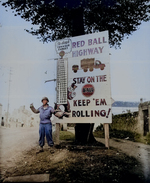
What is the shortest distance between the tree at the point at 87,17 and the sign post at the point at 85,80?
296 millimetres

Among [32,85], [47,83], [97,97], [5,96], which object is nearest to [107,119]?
[97,97]

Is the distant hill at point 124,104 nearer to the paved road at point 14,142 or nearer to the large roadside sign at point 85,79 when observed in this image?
the large roadside sign at point 85,79

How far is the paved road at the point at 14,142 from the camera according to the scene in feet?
14.3

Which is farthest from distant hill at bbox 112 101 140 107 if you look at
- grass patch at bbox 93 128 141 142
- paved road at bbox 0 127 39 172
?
paved road at bbox 0 127 39 172

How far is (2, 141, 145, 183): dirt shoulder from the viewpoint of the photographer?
3693 millimetres

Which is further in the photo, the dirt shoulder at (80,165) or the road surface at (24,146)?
the road surface at (24,146)

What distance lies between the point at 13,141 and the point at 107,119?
2.33 m

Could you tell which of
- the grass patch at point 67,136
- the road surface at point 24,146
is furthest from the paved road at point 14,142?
the grass patch at point 67,136

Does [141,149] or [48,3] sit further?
[48,3]

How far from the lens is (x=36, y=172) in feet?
12.8

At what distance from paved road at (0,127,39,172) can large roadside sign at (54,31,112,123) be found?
73 centimetres

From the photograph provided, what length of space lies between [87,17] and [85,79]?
1574 millimetres

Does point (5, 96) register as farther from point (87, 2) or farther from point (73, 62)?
point (87, 2)

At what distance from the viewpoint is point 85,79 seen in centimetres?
451
